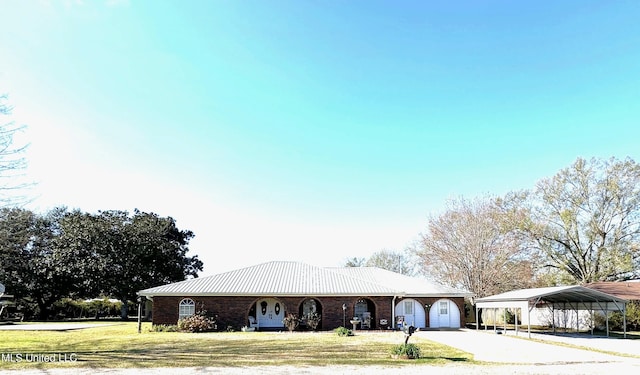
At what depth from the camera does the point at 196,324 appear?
2400 cm

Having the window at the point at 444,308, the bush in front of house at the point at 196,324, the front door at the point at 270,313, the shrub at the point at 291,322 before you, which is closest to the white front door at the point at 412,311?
the window at the point at 444,308

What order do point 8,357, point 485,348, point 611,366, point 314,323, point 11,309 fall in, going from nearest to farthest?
1. point 611,366
2. point 8,357
3. point 485,348
4. point 314,323
5. point 11,309

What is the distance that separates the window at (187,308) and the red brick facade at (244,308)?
16 cm

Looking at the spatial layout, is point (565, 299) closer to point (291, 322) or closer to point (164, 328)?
point (291, 322)

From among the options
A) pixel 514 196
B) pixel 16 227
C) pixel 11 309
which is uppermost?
pixel 514 196

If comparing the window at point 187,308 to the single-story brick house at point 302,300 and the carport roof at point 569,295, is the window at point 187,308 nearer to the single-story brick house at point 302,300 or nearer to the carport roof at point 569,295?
the single-story brick house at point 302,300

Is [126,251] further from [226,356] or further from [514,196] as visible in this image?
[514,196]

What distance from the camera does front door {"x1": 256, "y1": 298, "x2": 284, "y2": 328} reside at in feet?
87.5

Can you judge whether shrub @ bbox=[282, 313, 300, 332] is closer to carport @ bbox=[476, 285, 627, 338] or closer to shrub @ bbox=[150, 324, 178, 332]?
shrub @ bbox=[150, 324, 178, 332]

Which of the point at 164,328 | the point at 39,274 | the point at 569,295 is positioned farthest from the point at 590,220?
the point at 39,274

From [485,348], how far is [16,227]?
52.2ft

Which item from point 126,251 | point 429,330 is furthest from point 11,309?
point 429,330

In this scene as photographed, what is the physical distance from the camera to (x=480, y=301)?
87.3 ft

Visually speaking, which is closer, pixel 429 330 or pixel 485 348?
pixel 485 348
